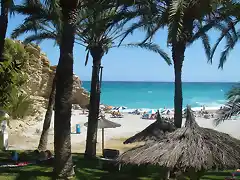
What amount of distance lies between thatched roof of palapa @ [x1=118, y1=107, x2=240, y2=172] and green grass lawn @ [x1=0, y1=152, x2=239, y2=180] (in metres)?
2.18

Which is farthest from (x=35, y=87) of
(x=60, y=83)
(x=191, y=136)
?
(x=191, y=136)

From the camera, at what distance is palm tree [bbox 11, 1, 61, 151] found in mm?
11945

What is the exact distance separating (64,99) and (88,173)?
111 inches

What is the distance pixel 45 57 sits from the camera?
106ft

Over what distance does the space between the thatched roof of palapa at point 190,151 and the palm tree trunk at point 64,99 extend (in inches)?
68.0

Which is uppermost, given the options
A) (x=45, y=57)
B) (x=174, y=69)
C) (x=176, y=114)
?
(x=45, y=57)

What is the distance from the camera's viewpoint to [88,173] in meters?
10.3

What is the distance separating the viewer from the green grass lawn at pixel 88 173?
9.23 m

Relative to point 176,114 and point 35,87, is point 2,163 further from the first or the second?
point 35,87

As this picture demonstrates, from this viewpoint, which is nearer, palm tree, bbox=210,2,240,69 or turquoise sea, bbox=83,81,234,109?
palm tree, bbox=210,2,240,69

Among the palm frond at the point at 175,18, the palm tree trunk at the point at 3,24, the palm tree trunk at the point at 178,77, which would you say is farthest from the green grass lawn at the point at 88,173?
the palm frond at the point at 175,18

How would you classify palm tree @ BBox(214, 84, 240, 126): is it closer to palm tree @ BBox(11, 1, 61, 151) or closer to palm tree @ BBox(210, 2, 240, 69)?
palm tree @ BBox(210, 2, 240, 69)

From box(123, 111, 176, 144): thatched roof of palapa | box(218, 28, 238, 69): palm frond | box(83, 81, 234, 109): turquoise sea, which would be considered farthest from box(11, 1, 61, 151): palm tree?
box(83, 81, 234, 109): turquoise sea

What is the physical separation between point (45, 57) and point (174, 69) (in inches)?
889
